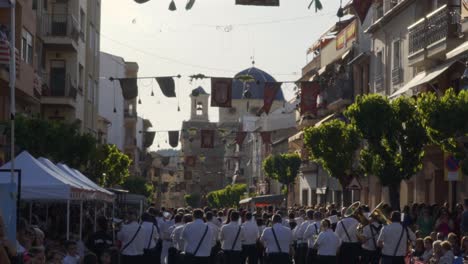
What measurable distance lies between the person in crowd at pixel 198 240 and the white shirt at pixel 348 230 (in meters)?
3.47

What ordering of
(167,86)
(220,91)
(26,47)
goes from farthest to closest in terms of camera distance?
(220,91), (167,86), (26,47)

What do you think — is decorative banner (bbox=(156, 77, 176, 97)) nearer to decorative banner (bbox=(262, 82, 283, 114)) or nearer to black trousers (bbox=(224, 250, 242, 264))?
decorative banner (bbox=(262, 82, 283, 114))

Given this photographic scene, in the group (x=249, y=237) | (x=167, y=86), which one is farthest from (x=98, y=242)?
(x=167, y=86)

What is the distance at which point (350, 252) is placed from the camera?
26234mm

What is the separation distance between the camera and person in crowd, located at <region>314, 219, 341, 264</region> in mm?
24750

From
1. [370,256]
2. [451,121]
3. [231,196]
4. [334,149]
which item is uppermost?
[451,121]

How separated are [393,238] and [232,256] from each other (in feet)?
15.0

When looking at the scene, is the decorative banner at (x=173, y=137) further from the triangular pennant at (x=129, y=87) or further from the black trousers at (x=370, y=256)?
the black trousers at (x=370, y=256)

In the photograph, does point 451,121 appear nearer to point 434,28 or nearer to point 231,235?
point 231,235

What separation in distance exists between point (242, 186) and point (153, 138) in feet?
216

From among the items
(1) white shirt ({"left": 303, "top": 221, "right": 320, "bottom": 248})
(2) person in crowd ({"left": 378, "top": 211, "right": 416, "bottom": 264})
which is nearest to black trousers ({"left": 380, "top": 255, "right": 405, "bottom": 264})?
(2) person in crowd ({"left": 378, "top": 211, "right": 416, "bottom": 264})

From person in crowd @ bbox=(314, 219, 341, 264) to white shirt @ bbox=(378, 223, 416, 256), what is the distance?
4.14 feet

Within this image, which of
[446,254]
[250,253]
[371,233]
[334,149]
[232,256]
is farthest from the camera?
[334,149]

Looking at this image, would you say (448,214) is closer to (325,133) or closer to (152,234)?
(152,234)
